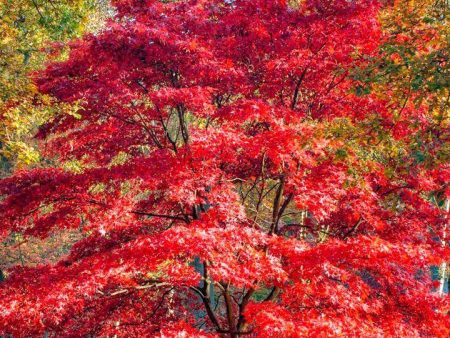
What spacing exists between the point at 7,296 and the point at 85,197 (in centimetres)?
170

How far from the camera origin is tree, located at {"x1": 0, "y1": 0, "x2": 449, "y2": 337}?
539cm

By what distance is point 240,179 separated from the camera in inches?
266

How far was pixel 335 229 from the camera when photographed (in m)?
8.00

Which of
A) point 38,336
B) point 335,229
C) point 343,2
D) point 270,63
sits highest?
point 343,2

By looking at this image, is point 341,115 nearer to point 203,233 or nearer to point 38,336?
point 203,233

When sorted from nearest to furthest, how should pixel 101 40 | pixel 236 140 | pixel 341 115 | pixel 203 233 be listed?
pixel 203 233
pixel 236 140
pixel 101 40
pixel 341 115

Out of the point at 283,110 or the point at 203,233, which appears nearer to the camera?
the point at 203,233

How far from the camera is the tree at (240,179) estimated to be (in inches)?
212

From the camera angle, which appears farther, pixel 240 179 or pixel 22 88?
pixel 240 179

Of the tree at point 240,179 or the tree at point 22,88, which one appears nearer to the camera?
the tree at point 240,179

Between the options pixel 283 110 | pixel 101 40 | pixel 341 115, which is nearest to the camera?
pixel 101 40

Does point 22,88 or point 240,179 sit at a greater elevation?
Answer: point 22,88

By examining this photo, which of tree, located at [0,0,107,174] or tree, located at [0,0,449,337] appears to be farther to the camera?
tree, located at [0,0,107,174]

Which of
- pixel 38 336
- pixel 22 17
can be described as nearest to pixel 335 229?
pixel 38 336
